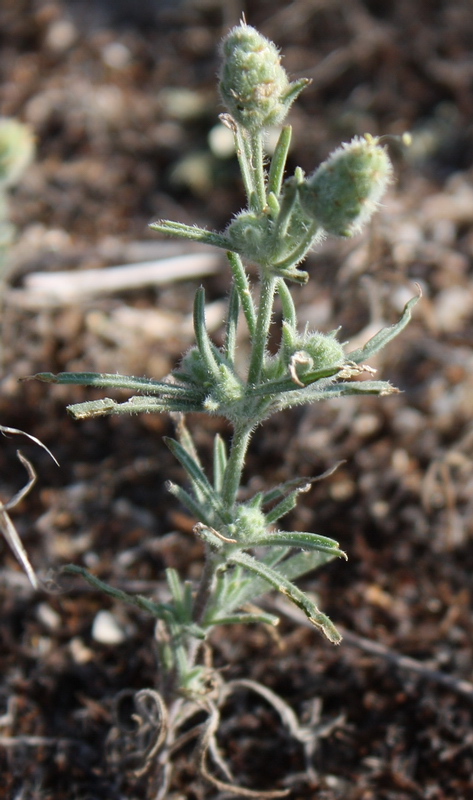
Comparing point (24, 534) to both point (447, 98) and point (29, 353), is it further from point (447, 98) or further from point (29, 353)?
point (447, 98)

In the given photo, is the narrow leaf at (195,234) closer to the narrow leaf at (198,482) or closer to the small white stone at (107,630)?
the narrow leaf at (198,482)

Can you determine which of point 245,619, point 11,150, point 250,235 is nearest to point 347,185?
point 250,235

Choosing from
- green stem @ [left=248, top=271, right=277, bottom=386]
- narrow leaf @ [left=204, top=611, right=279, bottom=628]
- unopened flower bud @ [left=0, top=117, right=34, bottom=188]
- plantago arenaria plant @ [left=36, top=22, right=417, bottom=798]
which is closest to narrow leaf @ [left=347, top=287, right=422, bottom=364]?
plantago arenaria plant @ [left=36, top=22, right=417, bottom=798]

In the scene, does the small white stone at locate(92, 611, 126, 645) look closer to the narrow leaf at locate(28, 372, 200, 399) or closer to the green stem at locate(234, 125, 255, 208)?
the narrow leaf at locate(28, 372, 200, 399)

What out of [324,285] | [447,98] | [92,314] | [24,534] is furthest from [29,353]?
[447,98]

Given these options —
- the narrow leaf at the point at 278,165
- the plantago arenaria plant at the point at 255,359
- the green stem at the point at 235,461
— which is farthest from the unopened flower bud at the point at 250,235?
the green stem at the point at 235,461

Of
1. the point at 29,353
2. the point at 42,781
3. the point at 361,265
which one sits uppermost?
the point at 361,265

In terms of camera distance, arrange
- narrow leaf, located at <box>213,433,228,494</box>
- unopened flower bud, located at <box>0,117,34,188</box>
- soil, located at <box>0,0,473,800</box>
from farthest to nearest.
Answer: unopened flower bud, located at <box>0,117,34,188</box>, soil, located at <box>0,0,473,800</box>, narrow leaf, located at <box>213,433,228,494</box>
